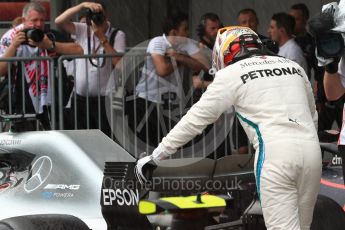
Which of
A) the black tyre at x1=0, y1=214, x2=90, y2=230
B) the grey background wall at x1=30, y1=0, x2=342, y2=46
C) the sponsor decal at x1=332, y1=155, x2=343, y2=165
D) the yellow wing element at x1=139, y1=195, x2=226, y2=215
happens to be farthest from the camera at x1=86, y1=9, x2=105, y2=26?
the yellow wing element at x1=139, y1=195, x2=226, y2=215

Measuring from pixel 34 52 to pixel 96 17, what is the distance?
701 mm

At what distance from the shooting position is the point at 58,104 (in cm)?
942

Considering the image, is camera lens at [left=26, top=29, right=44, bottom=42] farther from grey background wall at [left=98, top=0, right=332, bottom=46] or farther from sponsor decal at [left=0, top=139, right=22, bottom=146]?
grey background wall at [left=98, top=0, right=332, bottom=46]

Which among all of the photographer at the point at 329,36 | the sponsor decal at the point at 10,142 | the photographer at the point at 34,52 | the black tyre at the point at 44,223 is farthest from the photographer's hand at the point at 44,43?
the photographer at the point at 329,36

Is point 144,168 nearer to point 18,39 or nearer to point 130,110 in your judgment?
point 130,110

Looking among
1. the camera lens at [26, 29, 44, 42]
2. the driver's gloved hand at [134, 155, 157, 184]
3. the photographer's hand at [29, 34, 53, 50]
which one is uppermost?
the camera lens at [26, 29, 44, 42]

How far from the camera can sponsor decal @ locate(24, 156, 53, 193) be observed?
6586 millimetres

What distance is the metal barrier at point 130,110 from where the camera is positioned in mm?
9367

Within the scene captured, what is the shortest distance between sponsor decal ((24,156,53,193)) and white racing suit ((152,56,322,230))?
1308 mm

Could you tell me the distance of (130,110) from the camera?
950cm

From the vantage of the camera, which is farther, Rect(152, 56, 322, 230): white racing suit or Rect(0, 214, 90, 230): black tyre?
Rect(0, 214, 90, 230): black tyre

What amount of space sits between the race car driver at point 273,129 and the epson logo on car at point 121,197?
1.74 ft

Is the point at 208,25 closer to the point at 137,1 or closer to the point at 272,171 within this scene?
the point at 137,1

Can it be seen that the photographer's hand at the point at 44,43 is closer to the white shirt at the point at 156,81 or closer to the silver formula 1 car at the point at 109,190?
the white shirt at the point at 156,81
